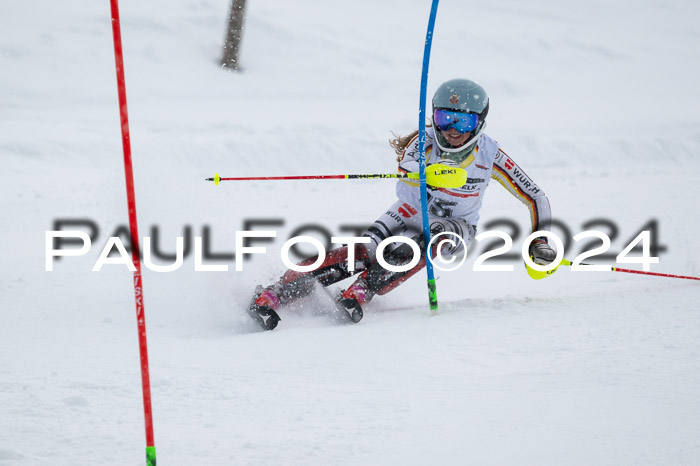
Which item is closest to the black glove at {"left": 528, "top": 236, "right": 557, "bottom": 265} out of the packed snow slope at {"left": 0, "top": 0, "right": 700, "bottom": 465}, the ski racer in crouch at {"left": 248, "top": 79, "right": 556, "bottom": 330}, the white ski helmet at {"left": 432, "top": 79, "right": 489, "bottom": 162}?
the ski racer in crouch at {"left": 248, "top": 79, "right": 556, "bottom": 330}

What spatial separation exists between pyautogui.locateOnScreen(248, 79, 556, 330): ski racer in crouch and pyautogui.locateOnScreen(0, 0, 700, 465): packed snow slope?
7.5 inches

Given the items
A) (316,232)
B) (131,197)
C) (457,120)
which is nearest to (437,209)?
(457,120)

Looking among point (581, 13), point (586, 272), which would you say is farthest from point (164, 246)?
point (581, 13)

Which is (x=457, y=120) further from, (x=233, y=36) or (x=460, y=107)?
(x=233, y=36)

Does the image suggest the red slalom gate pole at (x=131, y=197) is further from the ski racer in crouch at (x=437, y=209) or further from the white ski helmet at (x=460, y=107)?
the white ski helmet at (x=460, y=107)

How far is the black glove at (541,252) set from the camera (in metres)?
4.32

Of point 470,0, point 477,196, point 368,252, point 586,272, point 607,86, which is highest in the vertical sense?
point 470,0

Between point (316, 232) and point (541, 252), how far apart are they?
2.89 metres

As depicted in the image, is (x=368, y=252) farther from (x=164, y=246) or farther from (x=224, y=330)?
(x=164, y=246)

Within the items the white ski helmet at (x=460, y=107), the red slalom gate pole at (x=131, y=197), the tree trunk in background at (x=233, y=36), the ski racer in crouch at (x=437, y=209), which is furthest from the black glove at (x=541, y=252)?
the tree trunk in background at (x=233, y=36)

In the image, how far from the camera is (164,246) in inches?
235

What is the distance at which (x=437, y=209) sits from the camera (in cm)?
471

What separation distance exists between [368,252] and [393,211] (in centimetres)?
35

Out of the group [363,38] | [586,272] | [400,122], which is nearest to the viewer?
[586,272]
